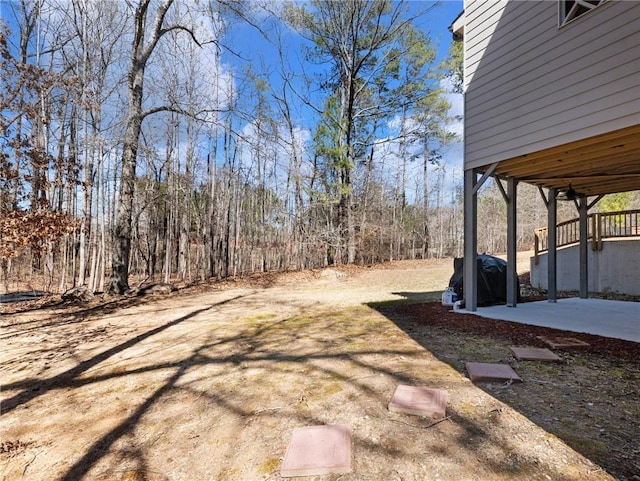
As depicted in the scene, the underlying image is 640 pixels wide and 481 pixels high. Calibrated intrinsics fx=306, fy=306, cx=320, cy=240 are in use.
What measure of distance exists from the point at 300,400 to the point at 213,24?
8.90 meters

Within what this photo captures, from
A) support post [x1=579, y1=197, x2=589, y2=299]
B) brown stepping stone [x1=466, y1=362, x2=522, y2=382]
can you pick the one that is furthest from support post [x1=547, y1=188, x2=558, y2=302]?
brown stepping stone [x1=466, y1=362, x2=522, y2=382]

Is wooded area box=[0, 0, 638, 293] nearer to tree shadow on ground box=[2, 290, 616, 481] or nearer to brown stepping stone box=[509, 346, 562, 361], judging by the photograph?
tree shadow on ground box=[2, 290, 616, 481]

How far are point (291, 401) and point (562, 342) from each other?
Answer: 9.38 ft

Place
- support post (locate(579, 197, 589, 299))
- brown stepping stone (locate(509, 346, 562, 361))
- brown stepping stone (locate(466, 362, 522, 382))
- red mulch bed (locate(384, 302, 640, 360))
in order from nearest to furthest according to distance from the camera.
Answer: brown stepping stone (locate(466, 362, 522, 382))
brown stepping stone (locate(509, 346, 562, 361))
red mulch bed (locate(384, 302, 640, 360))
support post (locate(579, 197, 589, 299))

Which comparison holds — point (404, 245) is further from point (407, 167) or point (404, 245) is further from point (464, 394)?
point (464, 394)

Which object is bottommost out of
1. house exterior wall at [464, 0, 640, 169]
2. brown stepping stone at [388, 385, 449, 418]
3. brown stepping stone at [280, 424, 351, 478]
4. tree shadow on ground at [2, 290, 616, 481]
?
tree shadow on ground at [2, 290, 616, 481]

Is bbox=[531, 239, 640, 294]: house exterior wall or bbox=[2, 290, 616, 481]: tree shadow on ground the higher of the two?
bbox=[531, 239, 640, 294]: house exterior wall

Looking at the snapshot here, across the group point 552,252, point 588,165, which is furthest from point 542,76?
point 552,252

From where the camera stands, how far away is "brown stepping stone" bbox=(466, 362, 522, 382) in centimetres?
222

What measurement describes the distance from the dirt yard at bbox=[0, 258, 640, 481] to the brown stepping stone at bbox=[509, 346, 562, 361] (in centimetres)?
8

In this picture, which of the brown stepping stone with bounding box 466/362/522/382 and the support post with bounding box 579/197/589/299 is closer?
the brown stepping stone with bounding box 466/362/522/382

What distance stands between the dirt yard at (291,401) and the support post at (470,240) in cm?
70

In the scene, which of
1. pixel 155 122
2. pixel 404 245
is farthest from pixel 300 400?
pixel 404 245

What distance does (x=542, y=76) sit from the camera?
378cm
